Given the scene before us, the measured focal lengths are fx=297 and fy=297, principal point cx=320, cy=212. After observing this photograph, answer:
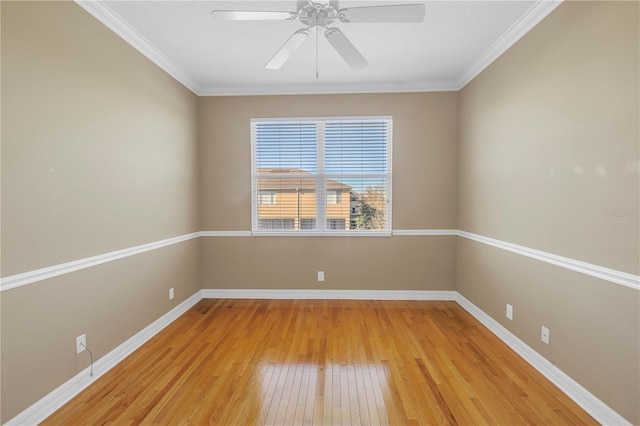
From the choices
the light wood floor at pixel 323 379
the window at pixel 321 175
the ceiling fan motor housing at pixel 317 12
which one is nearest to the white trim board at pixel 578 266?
the light wood floor at pixel 323 379

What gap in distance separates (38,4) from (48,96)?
0.54 metres

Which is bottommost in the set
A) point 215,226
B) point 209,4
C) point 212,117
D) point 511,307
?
point 511,307

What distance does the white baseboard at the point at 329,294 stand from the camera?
12.8 feet

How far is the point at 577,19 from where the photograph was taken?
1962 mm

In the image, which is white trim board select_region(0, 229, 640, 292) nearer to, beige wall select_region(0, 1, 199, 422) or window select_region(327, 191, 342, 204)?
beige wall select_region(0, 1, 199, 422)

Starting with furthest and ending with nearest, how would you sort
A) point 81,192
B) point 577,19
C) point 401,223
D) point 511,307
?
point 401,223
point 511,307
point 81,192
point 577,19

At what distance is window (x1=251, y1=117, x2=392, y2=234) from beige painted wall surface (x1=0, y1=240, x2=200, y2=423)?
1.56 meters

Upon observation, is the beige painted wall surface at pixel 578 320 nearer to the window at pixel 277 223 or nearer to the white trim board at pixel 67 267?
the window at pixel 277 223

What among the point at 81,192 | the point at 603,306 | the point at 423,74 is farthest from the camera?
the point at 423,74

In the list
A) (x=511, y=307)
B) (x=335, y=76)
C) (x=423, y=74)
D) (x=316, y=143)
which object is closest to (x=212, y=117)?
(x=316, y=143)

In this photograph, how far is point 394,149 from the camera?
3.88m

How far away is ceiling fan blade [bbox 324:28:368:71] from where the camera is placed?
6.16ft

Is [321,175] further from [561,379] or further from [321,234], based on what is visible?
[561,379]

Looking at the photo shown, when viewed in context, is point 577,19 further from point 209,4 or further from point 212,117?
point 212,117
